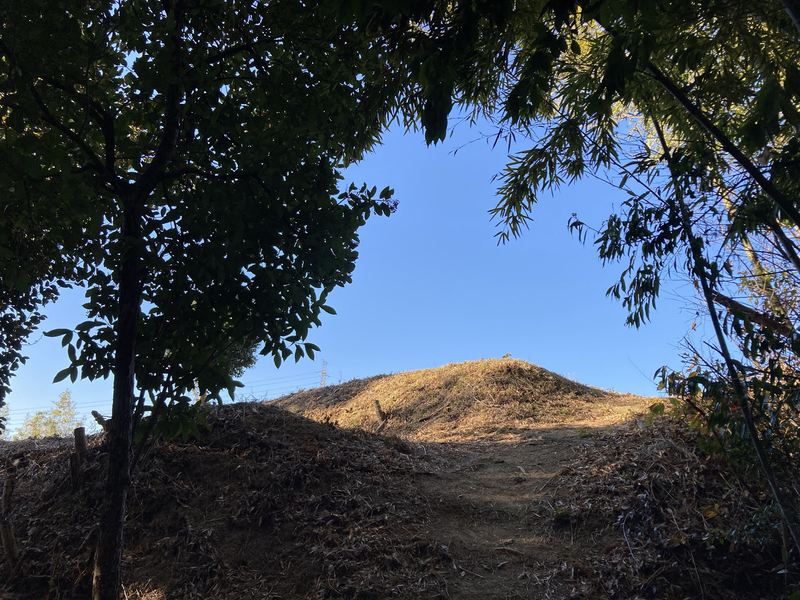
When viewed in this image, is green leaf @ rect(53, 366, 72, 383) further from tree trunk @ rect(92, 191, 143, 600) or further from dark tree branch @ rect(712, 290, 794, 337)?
dark tree branch @ rect(712, 290, 794, 337)

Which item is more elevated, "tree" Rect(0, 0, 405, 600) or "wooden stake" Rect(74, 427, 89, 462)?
"tree" Rect(0, 0, 405, 600)

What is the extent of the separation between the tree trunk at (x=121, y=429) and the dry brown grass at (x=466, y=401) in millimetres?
6024

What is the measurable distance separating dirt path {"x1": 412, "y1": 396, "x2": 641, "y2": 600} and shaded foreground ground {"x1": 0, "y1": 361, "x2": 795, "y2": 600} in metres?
0.02

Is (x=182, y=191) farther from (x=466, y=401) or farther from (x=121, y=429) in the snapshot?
(x=466, y=401)

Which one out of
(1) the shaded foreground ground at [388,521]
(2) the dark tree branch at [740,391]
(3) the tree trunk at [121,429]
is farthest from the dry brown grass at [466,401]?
(3) the tree trunk at [121,429]

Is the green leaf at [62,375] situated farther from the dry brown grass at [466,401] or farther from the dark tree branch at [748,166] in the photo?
the dry brown grass at [466,401]

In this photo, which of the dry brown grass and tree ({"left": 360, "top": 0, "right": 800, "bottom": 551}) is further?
the dry brown grass

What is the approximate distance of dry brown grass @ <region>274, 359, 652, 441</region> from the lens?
9.26 metres

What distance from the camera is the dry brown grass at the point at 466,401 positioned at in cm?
926

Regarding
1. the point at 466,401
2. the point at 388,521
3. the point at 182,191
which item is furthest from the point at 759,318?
the point at 466,401

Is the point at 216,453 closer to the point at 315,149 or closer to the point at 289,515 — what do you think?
the point at 289,515

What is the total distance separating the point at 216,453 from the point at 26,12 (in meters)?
4.28

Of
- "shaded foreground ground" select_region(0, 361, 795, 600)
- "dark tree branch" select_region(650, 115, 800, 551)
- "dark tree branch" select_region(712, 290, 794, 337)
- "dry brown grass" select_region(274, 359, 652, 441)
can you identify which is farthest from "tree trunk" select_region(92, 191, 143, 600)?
"dry brown grass" select_region(274, 359, 652, 441)

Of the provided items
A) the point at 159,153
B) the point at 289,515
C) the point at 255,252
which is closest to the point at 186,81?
the point at 159,153
